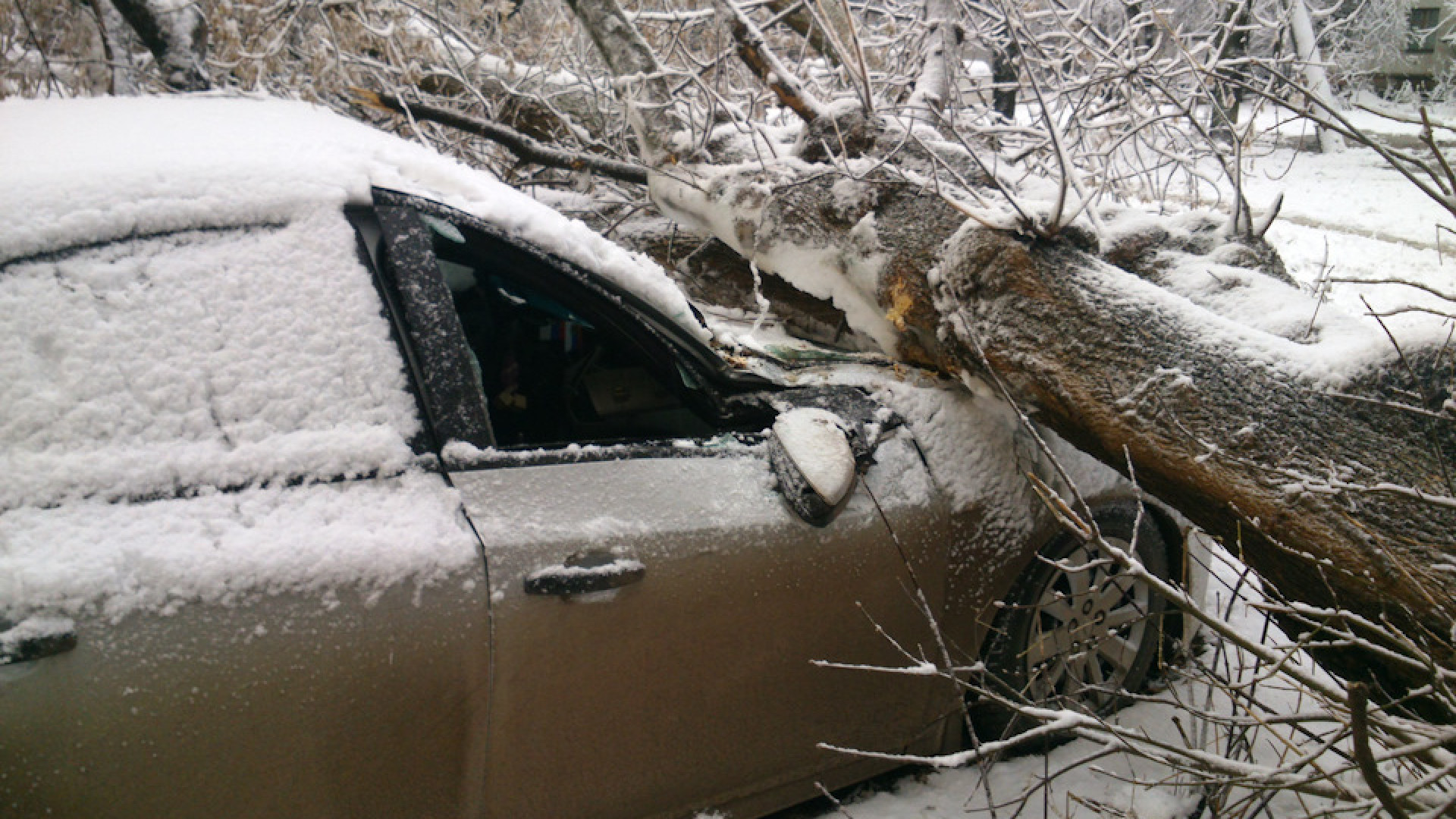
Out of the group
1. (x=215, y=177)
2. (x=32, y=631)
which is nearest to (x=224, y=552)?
(x=32, y=631)

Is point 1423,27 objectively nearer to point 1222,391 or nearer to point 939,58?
point 939,58

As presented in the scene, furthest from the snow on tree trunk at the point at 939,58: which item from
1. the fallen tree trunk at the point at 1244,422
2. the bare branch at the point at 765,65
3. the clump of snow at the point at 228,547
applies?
the clump of snow at the point at 228,547

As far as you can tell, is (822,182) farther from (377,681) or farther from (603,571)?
(377,681)

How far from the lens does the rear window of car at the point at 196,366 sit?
1272 millimetres

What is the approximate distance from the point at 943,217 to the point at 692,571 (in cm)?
152

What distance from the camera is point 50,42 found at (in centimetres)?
537

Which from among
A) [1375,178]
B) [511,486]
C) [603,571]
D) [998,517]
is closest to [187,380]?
[511,486]

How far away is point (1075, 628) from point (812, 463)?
36.5 inches

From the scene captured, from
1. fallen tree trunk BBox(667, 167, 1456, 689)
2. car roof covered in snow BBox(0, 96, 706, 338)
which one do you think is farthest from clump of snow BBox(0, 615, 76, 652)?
fallen tree trunk BBox(667, 167, 1456, 689)

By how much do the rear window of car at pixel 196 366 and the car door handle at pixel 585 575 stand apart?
33 cm

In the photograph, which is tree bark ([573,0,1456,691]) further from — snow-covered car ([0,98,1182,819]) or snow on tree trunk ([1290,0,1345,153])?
snow on tree trunk ([1290,0,1345,153])

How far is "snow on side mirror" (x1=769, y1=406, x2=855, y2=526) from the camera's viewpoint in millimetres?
1723

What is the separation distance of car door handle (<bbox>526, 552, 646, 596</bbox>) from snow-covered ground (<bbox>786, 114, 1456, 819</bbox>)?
25.4 inches

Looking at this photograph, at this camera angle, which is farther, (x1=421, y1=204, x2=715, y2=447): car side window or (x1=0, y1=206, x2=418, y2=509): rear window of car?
(x1=421, y1=204, x2=715, y2=447): car side window
